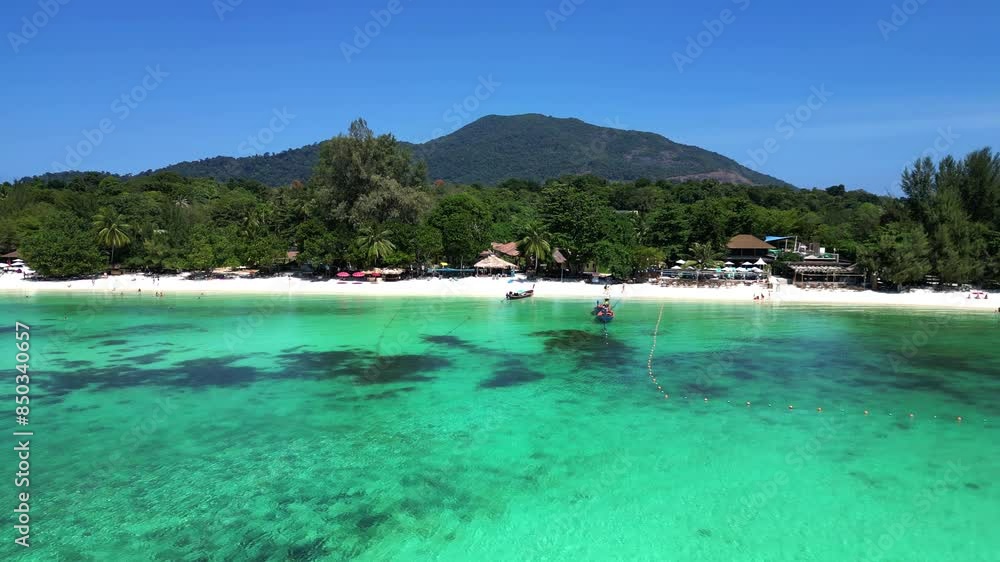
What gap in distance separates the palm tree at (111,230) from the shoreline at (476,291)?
320 cm

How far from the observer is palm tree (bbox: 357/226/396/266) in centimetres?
4872

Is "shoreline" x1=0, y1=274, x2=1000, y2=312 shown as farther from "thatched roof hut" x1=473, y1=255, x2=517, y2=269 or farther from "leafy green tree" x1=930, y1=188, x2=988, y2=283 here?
"leafy green tree" x1=930, y1=188, x2=988, y2=283

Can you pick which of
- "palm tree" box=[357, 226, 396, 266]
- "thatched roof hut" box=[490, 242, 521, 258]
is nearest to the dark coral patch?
"palm tree" box=[357, 226, 396, 266]

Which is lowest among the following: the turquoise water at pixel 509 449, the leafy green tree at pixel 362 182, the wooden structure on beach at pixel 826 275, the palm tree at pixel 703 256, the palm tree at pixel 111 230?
the turquoise water at pixel 509 449

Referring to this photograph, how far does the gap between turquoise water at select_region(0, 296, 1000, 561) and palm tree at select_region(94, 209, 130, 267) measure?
27377mm

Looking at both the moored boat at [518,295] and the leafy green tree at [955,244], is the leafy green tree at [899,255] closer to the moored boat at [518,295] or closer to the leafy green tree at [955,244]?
the leafy green tree at [955,244]

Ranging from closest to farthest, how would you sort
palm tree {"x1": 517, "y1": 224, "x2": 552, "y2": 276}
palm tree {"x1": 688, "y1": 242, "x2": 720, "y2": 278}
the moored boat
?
the moored boat < palm tree {"x1": 517, "y1": 224, "x2": 552, "y2": 276} < palm tree {"x1": 688, "y1": 242, "x2": 720, "y2": 278}

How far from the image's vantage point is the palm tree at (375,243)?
48719 millimetres

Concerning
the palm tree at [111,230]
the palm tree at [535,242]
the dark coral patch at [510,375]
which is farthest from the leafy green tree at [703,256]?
→ the palm tree at [111,230]

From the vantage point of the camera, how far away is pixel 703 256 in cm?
5219

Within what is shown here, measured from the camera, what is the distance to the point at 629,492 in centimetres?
1241

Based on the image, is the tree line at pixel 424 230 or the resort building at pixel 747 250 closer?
the tree line at pixel 424 230

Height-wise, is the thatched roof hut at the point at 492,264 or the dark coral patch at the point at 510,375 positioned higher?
the thatched roof hut at the point at 492,264

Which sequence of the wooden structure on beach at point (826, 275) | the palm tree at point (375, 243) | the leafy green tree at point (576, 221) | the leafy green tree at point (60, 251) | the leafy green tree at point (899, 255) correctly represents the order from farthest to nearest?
1. the leafy green tree at point (60, 251)
2. the palm tree at point (375, 243)
3. the wooden structure on beach at point (826, 275)
4. the leafy green tree at point (576, 221)
5. the leafy green tree at point (899, 255)
